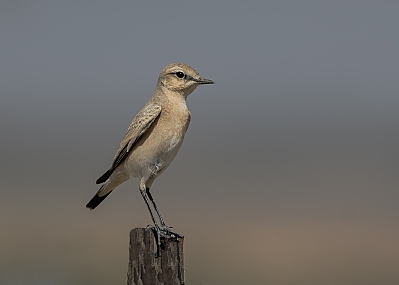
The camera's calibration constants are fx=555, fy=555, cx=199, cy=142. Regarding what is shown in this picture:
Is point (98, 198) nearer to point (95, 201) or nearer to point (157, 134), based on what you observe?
point (95, 201)

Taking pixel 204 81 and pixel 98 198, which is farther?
pixel 98 198

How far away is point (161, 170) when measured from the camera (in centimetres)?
620

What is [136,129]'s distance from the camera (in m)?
5.97

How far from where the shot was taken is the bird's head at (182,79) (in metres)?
6.36

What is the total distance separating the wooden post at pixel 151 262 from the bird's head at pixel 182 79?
2.22m

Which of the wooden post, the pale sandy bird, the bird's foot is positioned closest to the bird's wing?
the pale sandy bird

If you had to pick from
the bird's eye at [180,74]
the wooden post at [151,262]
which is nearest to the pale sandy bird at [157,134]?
the bird's eye at [180,74]

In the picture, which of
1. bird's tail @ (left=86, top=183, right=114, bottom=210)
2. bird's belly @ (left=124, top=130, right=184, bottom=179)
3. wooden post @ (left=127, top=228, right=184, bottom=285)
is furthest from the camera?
bird's tail @ (left=86, top=183, right=114, bottom=210)

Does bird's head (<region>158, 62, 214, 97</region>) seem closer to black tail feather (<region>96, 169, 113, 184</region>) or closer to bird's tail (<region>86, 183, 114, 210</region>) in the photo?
black tail feather (<region>96, 169, 113, 184</region>)

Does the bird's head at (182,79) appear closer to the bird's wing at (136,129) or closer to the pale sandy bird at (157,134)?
the pale sandy bird at (157,134)

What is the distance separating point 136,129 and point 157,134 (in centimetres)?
23

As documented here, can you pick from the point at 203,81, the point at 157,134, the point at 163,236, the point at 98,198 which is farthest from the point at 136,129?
the point at 163,236

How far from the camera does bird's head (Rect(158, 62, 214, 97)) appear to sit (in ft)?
20.9

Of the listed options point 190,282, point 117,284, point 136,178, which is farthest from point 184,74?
point 117,284
